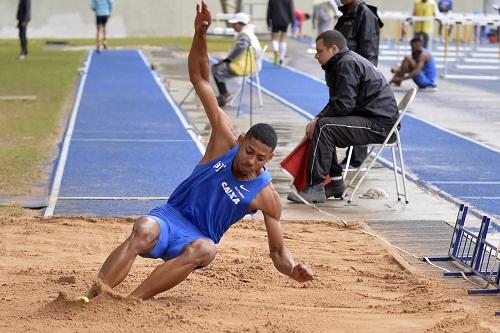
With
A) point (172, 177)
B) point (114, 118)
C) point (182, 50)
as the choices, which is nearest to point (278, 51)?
point (182, 50)

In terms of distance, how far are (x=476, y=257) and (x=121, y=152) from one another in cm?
692

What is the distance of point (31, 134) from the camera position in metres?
15.4

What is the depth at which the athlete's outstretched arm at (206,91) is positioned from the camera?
6.86 m

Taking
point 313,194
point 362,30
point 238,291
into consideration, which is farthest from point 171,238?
point 362,30

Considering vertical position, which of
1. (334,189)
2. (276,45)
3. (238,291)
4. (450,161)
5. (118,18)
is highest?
(238,291)

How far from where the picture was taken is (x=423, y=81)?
2295cm

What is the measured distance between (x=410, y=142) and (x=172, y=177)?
181 inches

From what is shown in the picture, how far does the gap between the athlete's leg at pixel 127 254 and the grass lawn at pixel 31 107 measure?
4566 millimetres

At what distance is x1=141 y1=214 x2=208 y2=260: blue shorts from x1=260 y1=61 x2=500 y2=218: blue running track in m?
4.32

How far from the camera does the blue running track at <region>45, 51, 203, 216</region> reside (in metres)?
10.5

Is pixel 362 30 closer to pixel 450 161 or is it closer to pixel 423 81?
pixel 450 161

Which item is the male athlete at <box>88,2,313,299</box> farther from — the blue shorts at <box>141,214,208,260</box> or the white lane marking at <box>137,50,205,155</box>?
the white lane marking at <box>137,50,205,155</box>

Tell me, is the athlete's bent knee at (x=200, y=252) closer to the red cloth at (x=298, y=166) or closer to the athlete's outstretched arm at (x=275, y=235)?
the athlete's outstretched arm at (x=275, y=235)

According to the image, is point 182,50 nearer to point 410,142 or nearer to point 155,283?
point 410,142
